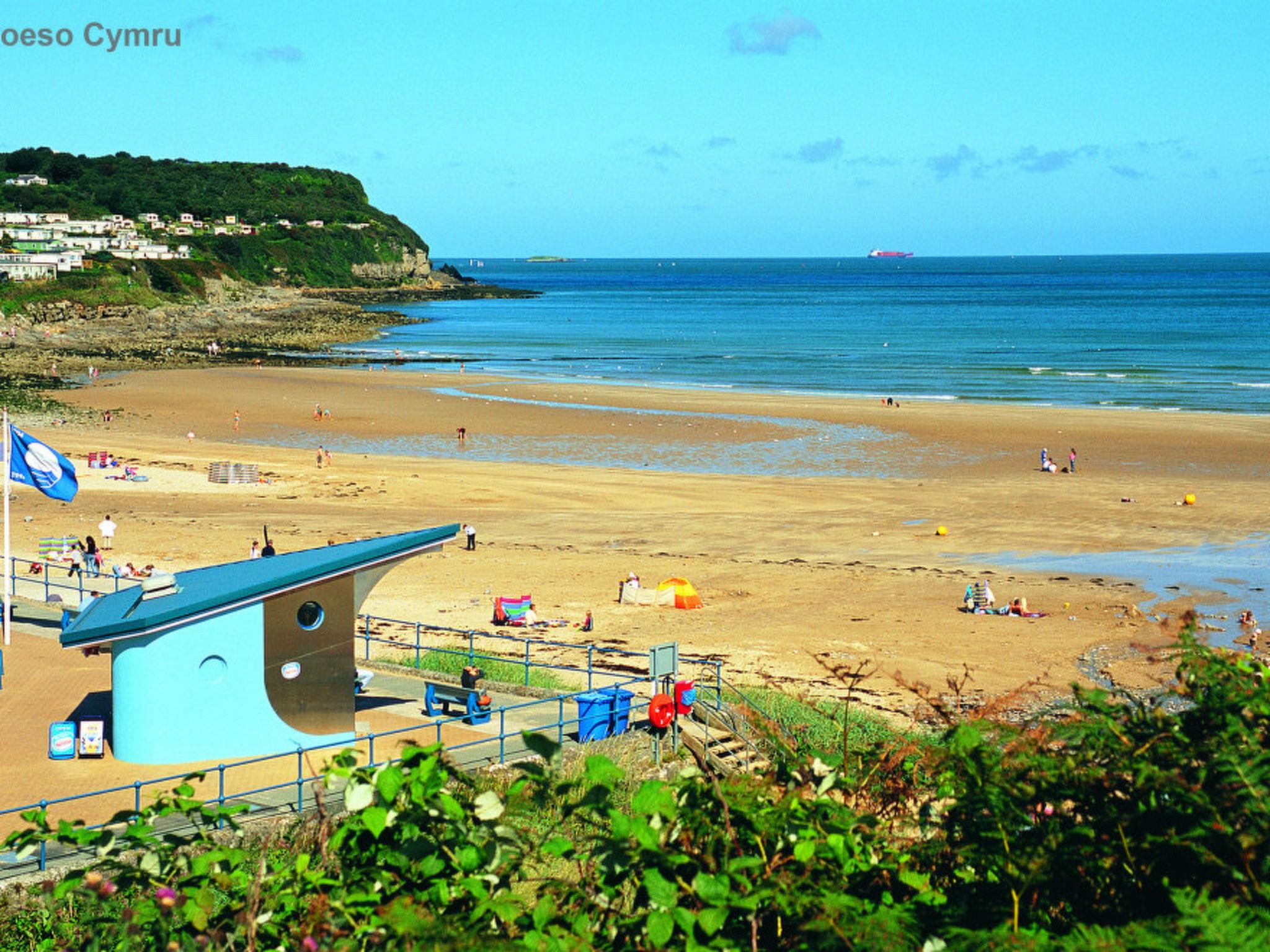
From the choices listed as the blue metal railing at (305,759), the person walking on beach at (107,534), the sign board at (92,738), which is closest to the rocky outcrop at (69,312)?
the person walking on beach at (107,534)

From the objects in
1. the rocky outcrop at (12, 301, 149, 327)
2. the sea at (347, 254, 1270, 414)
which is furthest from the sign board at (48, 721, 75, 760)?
the rocky outcrop at (12, 301, 149, 327)

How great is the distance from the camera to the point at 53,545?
28.2 m

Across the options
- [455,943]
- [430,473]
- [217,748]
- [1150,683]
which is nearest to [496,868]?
[455,943]

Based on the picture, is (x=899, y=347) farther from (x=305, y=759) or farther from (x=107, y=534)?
(x=305, y=759)

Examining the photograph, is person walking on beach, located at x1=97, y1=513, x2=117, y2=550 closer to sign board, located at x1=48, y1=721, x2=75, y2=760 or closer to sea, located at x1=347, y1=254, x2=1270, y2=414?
sign board, located at x1=48, y1=721, x2=75, y2=760

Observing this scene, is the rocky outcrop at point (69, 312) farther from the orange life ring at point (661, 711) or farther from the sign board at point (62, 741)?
the orange life ring at point (661, 711)

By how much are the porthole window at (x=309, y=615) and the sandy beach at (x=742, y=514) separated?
775 centimetres

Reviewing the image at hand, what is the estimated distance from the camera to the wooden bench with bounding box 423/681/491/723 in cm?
1606

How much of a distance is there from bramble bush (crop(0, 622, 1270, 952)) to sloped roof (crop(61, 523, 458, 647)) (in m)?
8.94

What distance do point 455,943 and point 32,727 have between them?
42.5 feet

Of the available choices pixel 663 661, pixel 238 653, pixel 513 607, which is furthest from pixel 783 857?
pixel 513 607

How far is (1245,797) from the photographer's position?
15.6ft

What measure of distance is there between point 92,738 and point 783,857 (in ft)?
37.6

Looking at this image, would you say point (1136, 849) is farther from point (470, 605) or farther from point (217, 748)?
point (470, 605)
